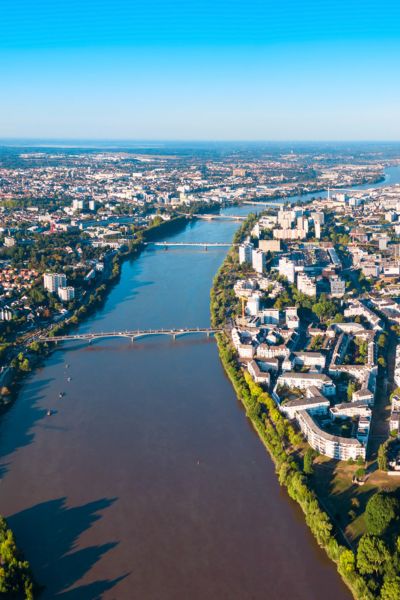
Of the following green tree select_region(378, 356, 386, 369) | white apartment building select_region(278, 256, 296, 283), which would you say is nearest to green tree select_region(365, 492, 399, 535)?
green tree select_region(378, 356, 386, 369)

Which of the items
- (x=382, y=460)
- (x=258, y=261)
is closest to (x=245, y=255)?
(x=258, y=261)

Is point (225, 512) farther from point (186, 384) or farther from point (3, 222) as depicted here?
point (3, 222)

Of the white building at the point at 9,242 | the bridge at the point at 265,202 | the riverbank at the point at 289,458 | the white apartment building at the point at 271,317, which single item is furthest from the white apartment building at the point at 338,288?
the bridge at the point at 265,202

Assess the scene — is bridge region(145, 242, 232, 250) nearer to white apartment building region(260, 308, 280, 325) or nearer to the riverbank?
white apartment building region(260, 308, 280, 325)

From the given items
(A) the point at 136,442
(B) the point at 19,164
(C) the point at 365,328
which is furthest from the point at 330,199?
(B) the point at 19,164

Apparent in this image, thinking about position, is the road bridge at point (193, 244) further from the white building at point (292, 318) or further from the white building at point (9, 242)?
the white building at point (292, 318)

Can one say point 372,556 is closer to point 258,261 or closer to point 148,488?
point 148,488
